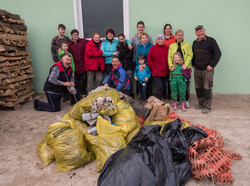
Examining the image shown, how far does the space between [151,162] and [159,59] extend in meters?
3.07

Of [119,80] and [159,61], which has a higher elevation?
[159,61]

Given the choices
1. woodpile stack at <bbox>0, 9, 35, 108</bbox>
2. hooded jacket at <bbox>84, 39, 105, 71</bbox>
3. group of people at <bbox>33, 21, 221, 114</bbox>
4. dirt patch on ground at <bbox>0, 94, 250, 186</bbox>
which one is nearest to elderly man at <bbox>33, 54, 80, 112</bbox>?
group of people at <bbox>33, 21, 221, 114</bbox>

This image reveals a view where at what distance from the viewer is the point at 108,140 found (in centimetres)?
236

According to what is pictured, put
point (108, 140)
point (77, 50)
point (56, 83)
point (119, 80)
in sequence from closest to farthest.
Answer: point (108, 140), point (56, 83), point (119, 80), point (77, 50)

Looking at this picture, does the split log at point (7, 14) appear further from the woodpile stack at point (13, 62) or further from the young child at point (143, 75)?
the young child at point (143, 75)

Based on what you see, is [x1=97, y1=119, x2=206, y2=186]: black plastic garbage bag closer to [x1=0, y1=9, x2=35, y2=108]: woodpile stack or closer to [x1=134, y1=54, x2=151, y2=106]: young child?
[x1=134, y1=54, x2=151, y2=106]: young child

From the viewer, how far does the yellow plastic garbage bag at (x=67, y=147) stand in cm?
243

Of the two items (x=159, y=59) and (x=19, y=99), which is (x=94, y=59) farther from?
(x=19, y=99)

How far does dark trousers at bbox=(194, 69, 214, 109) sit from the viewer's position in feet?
13.6

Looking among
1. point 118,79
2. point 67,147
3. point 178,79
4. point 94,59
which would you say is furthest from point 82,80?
point 67,147

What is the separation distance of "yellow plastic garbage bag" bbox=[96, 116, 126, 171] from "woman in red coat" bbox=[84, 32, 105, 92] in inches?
108

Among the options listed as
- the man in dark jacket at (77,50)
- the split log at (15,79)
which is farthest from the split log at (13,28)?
the man in dark jacket at (77,50)

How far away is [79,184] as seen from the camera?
2.20 m

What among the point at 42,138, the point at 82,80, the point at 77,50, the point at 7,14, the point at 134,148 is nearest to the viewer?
the point at 134,148
